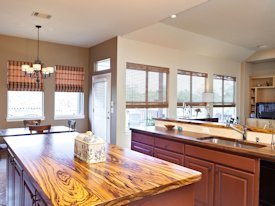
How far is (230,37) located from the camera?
6.34 meters

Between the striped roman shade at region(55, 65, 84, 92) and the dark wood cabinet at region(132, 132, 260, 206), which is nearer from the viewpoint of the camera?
the dark wood cabinet at region(132, 132, 260, 206)

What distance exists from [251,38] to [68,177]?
265 inches

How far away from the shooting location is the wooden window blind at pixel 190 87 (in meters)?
6.79

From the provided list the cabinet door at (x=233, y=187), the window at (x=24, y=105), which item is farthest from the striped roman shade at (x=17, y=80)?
the cabinet door at (x=233, y=187)

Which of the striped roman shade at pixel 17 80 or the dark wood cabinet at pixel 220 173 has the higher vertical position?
the striped roman shade at pixel 17 80

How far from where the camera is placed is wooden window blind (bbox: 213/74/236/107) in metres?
7.89

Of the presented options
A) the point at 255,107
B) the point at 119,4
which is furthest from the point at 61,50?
the point at 255,107

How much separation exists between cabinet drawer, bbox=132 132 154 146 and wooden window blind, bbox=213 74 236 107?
4909 millimetres

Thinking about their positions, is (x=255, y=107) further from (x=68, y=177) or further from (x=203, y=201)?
(x=68, y=177)

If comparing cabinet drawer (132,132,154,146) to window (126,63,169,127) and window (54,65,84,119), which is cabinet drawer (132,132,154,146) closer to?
window (126,63,169,127)

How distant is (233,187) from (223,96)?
6.37 m

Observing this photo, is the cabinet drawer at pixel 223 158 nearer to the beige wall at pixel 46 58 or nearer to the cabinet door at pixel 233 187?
the cabinet door at pixel 233 187

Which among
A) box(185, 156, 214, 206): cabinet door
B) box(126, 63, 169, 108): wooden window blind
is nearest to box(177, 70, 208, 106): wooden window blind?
box(126, 63, 169, 108): wooden window blind

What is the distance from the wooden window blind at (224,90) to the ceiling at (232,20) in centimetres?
165
